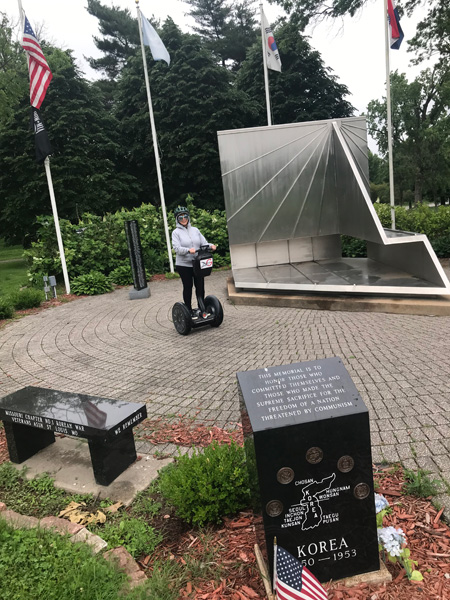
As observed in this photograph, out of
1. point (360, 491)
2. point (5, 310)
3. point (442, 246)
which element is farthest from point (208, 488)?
point (442, 246)

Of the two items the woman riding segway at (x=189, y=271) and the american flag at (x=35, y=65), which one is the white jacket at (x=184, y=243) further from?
the american flag at (x=35, y=65)

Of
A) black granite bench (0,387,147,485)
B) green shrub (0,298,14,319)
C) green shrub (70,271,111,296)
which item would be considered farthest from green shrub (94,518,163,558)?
green shrub (70,271,111,296)

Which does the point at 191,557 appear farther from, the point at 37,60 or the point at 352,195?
the point at 37,60

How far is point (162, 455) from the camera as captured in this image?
3639mm

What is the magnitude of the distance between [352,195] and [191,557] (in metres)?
8.84

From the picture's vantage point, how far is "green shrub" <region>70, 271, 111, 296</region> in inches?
484

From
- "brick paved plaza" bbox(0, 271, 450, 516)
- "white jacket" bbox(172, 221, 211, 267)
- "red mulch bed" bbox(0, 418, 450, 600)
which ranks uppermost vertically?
"white jacket" bbox(172, 221, 211, 267)

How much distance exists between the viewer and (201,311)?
7449mm

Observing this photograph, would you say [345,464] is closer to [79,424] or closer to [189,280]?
[79,424]

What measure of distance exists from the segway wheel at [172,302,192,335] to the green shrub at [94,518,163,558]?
177 inches

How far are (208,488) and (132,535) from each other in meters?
0.52

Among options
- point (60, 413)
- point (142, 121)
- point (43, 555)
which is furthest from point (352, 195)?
point (142, 121)

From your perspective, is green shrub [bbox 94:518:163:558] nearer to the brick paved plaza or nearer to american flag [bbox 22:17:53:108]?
the brick paved plaza

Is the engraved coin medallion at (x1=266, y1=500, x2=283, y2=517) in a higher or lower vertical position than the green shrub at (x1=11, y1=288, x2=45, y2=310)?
higher
